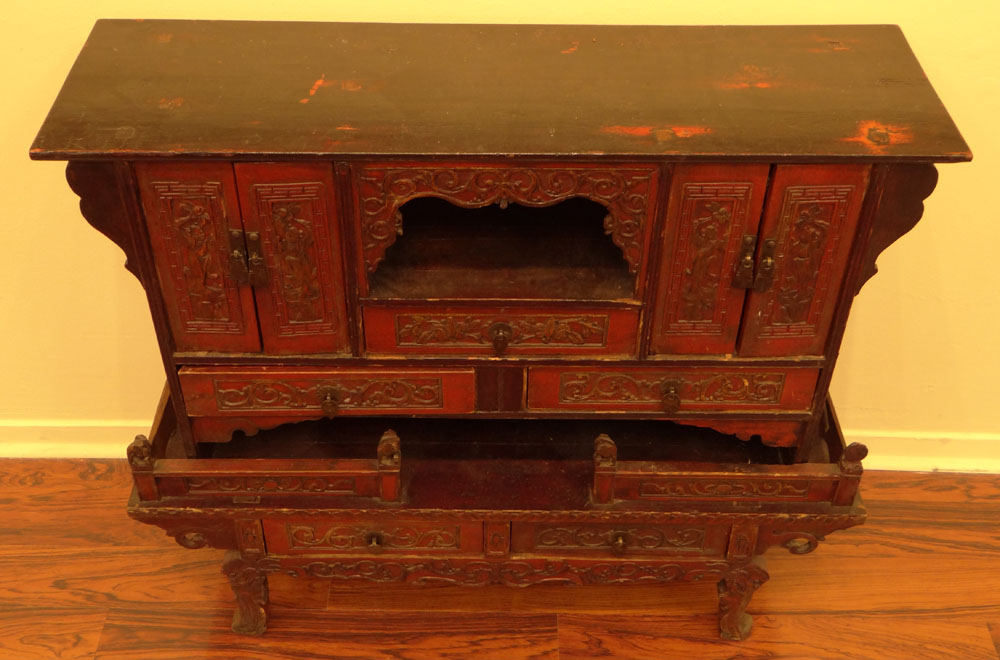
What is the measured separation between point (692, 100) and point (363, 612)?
1627 mm

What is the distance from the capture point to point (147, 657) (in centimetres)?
272

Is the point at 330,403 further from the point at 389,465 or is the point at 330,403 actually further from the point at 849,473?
the point at 849,473

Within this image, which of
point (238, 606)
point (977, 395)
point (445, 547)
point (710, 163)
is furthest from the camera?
point (977, 395)

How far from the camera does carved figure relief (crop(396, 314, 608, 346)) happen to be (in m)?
2.15

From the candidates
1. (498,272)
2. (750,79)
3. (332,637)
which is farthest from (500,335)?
(332,637)

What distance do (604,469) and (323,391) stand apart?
24.5 inches

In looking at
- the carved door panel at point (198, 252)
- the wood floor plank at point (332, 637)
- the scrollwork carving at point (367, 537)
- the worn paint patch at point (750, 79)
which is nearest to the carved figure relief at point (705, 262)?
the worn paint patch at point (750, 79)

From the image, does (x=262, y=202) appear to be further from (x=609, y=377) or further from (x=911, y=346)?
(x=911, y=346)

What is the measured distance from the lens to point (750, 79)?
6.79 ft

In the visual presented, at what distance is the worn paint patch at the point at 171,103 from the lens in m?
1.97

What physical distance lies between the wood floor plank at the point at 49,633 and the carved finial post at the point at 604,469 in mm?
1416

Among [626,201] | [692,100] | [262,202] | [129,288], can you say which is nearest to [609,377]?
[626,201]

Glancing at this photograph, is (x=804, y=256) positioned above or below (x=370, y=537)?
above

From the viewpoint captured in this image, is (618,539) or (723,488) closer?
(723,488)
